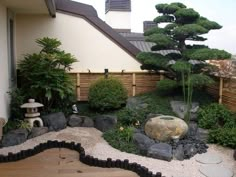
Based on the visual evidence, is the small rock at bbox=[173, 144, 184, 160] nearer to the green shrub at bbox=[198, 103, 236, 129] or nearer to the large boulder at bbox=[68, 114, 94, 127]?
the green shrub at bbox=[198, 103, 236, 129]

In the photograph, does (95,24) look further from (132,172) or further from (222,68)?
(132,172)

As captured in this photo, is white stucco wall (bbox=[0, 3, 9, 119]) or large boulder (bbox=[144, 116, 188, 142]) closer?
large boulder (bbox=[144, 116, 188, 142])

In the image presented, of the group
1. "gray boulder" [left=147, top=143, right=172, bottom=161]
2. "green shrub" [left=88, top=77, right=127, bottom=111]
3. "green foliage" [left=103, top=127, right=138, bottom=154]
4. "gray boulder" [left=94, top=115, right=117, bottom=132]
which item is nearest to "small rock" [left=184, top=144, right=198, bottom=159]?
"gray boulder" [left=147, top=143, right=172, bottom=161]

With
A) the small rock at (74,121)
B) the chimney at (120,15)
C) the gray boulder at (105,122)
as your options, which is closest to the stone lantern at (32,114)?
the small rock at (74,121)

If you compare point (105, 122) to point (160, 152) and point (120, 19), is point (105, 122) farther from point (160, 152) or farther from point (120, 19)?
point (120, 19)

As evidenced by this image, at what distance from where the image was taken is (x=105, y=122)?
635cm

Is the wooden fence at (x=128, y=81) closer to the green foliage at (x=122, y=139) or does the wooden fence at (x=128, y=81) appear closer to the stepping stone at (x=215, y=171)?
the green foliage at (x=122, y=139)

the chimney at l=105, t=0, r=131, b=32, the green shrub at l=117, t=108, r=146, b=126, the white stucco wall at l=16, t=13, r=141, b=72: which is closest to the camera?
the green shrub at l=117, t=108, r=146, b=126

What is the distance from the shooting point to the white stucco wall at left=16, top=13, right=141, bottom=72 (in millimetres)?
7785

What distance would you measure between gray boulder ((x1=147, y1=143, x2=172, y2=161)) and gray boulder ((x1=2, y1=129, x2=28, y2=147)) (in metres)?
A: 2.33

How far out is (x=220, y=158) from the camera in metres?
4.81

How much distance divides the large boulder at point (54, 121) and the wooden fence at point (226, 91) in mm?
3500

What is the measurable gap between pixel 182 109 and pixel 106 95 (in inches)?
68.6

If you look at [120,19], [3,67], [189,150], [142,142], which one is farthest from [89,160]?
A: [120,19]
